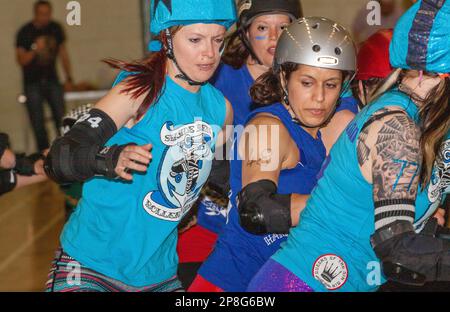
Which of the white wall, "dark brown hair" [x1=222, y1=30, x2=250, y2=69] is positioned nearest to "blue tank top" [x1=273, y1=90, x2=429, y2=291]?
"dark brown hair" [x1=222, y1=30, x2=250, y2=69]

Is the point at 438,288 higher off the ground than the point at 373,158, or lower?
lower

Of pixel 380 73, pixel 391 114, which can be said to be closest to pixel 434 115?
pixel 391 114

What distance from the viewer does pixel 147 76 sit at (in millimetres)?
3133

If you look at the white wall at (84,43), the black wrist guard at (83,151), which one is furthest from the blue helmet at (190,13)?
the white wall at (84,43)

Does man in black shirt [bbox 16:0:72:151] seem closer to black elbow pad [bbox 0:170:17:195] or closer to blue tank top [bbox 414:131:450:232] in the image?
black elbow pad [bbox 0:170:17:195]

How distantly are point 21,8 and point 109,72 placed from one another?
128 cm

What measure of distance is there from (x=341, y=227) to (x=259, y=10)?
1.80m

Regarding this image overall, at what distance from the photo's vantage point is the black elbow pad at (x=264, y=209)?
2.80 meters

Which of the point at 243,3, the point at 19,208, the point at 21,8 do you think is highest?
the point at 243,3

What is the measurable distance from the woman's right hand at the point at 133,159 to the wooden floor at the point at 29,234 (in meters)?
3.19

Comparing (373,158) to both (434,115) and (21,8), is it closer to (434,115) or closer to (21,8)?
(434,115)

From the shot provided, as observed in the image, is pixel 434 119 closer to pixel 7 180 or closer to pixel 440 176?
pixel 440 176

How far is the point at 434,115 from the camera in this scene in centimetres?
248
